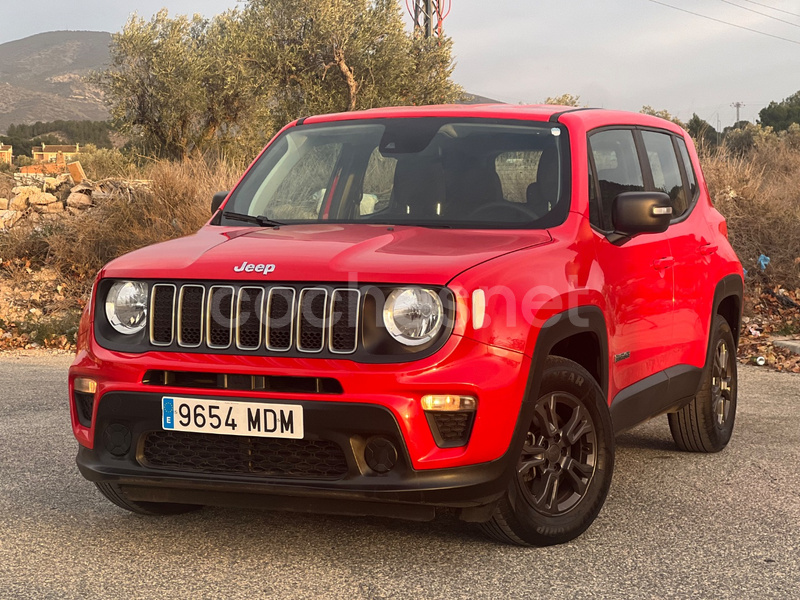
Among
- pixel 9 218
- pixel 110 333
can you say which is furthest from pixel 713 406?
pixel 9 218

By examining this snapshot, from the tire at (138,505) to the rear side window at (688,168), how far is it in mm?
3332

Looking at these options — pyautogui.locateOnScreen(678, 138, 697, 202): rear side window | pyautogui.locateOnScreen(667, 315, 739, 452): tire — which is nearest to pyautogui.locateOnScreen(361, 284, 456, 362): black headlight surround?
pyautogui.locateOnScreen(667, 315, 739, 452): tire

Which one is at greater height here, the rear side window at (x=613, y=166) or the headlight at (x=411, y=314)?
the rear side window at (x=613, y=166)

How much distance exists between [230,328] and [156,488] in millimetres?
743

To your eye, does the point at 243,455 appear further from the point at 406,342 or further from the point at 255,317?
the point at 406,342

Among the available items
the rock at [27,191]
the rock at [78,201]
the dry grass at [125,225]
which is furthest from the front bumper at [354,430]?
the rock at [27,191]

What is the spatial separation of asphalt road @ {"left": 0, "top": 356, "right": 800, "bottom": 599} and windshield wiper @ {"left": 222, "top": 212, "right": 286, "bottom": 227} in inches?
52.9

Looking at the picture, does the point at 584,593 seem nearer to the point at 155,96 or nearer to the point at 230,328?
the point at 230,328

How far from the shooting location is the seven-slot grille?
12.8ft

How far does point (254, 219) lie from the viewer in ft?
16.9

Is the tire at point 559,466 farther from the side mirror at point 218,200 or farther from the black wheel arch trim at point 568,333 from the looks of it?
the side mirror at point 218,200

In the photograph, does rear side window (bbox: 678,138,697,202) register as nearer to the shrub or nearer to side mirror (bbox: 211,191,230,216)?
side mirror (bbox: 211,191,230,216)

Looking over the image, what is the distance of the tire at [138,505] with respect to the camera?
4.56m

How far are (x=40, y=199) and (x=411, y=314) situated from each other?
1549 centimetres
